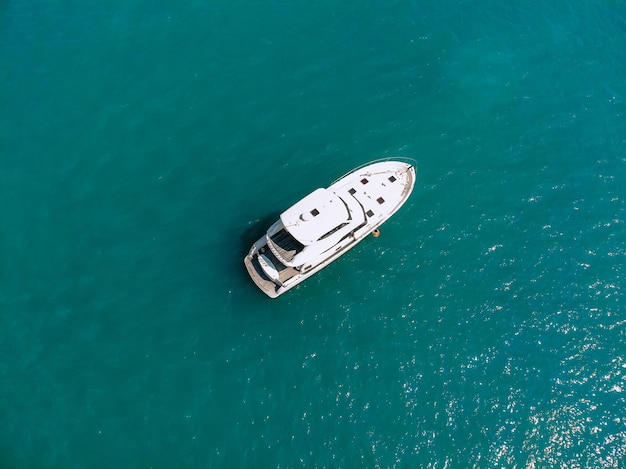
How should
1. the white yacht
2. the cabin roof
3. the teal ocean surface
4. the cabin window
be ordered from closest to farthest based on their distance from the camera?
the teal ocean surface → the cabin roof → the white yacht → the cabin window

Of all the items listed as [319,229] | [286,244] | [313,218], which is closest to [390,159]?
[313,218]

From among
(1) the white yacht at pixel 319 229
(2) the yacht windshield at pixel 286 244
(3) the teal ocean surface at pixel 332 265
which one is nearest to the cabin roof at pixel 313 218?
(1) the white yacht at pixel 319 229

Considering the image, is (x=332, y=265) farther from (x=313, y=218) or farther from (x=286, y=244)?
(x=313, y=218)

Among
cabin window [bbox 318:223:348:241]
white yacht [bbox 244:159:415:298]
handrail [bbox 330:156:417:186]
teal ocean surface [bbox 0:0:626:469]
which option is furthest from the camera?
handrail [bbox 330:156:417:186]

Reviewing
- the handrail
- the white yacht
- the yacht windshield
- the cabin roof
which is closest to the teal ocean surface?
the handrail

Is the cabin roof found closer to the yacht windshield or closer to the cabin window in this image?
the cabin window

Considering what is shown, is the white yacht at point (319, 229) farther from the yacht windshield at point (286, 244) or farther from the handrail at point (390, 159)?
the handrail at point (390, 159)

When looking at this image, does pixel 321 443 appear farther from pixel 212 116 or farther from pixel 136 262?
pixel 212 116
